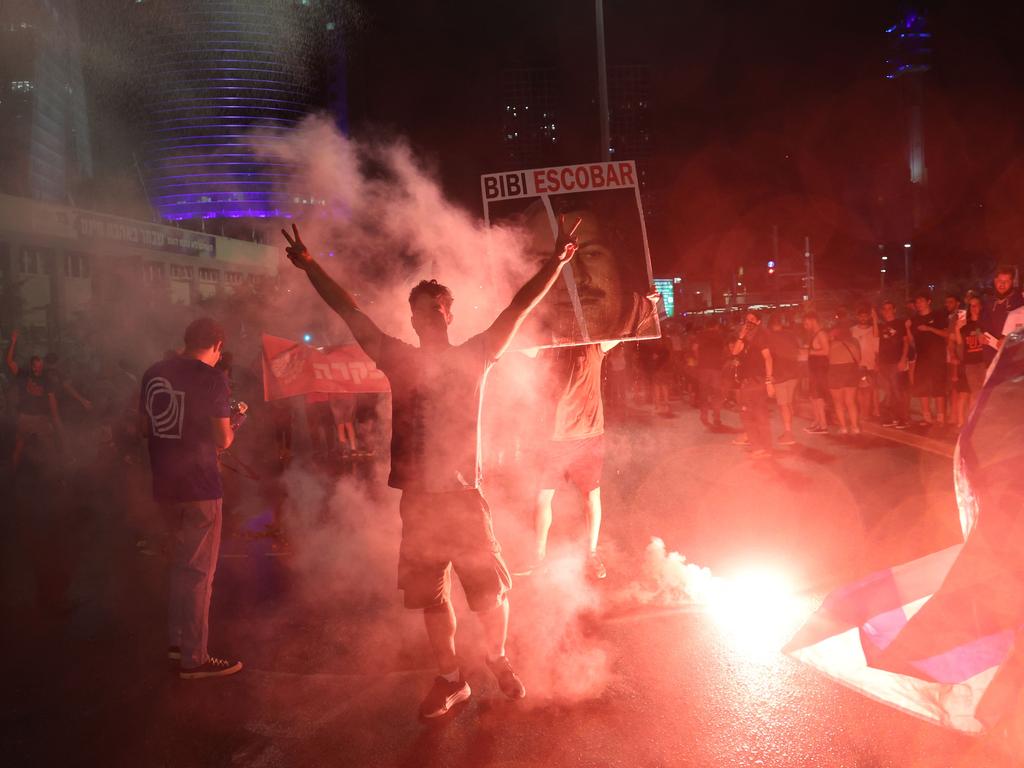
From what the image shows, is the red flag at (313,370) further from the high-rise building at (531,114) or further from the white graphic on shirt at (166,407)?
the high-rise building at (531,114)

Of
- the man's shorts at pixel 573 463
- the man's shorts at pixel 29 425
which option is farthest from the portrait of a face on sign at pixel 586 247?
the man's shorts at pixel 29 425

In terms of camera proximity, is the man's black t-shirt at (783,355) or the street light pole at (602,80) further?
the street light pole at (602,80)

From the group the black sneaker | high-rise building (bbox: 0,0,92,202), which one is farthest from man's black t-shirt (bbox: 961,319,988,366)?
high-rise building (bbox: 0,0,92,202)

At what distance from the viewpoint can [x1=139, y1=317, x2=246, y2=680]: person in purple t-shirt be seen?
3.75 m

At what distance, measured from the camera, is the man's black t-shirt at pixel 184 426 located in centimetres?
377

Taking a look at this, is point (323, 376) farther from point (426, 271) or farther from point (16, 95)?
point (16, 95)

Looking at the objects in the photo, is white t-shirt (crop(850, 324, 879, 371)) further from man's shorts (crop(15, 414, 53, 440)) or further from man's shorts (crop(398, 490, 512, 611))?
man's shorts (crop(15, 414, 53, 440))

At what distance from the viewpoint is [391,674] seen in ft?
12.0

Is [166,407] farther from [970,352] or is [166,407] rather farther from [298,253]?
[970,352]

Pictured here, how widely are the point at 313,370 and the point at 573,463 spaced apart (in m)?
5.97

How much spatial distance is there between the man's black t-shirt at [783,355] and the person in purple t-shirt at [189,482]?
752 centimetres

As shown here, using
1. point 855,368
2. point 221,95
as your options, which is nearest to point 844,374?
point 855,368

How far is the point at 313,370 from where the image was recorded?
33.0ft

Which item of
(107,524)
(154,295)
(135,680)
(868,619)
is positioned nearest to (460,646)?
(135,680)
